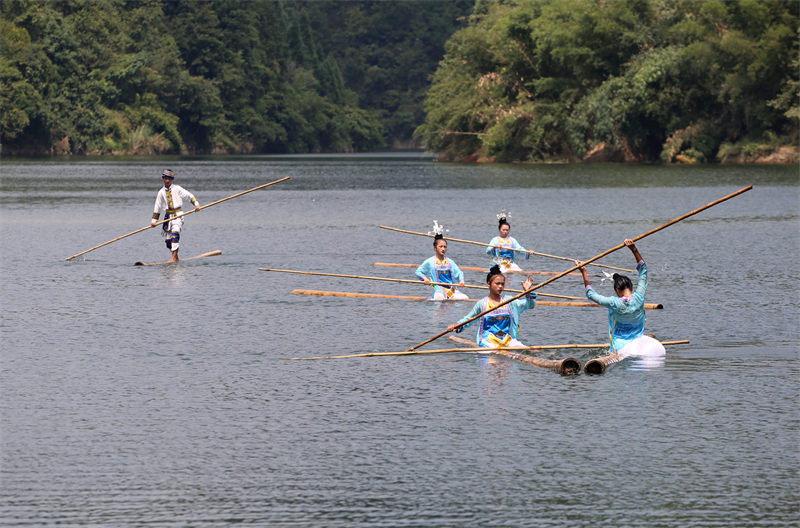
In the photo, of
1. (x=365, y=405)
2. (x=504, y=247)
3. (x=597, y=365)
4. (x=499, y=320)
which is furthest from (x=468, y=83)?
(x=365, y=405)

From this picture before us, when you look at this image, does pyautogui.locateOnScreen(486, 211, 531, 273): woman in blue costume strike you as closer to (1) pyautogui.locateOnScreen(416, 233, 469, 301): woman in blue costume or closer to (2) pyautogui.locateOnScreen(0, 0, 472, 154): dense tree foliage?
(1) pyautogui.locateOnScreen(416, 233, 469, 301): woman in blue costume

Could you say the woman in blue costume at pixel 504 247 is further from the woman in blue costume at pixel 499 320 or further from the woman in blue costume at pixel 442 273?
the woman in blue costume at pixel 499 320

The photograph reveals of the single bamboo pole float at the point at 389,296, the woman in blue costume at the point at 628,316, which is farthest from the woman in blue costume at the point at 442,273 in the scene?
the woman in blue costume at the point at 628,316

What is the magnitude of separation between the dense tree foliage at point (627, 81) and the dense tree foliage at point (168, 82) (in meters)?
14.5

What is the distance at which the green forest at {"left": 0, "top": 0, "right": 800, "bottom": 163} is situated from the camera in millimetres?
80062

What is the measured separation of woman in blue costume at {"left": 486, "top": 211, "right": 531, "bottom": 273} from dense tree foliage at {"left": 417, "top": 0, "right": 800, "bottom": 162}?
54.0 m

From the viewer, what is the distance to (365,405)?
1297cm

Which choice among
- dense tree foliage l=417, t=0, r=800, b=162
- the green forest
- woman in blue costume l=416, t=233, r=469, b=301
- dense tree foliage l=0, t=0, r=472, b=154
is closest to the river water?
woman in blue costume l=416, t=233, r=469, b=301

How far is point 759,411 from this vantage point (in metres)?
12.6

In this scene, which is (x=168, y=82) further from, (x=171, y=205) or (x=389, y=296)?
(x=389, y=296)

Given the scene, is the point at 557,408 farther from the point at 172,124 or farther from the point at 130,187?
the point at 172,124

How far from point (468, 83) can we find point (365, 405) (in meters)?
89.2

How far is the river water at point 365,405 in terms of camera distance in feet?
31.9

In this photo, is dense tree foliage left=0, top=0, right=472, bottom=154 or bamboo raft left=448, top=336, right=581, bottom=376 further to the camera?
dense tree foliage left=0, top=0, right=472, bottom=154
